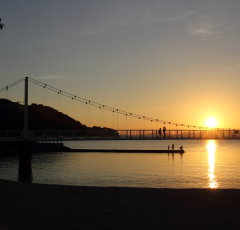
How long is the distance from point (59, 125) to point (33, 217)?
18543cm

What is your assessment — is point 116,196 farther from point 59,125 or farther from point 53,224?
point 59,125

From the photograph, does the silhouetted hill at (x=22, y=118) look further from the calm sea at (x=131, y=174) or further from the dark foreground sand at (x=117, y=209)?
the dark foreground sand at (x=117, y=209)

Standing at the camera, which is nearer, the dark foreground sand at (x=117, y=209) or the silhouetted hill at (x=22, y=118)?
the dark foreground sand at (x=117, y=209)

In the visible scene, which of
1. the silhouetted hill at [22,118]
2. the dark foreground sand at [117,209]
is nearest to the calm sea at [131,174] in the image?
the dark foreground sand at [117,209]

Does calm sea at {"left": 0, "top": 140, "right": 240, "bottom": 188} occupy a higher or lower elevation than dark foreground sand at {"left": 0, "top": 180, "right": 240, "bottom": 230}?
lower

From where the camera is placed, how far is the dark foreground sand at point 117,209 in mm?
9617

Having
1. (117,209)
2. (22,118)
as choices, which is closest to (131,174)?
(117,209)

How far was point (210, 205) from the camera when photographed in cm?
A: 1236

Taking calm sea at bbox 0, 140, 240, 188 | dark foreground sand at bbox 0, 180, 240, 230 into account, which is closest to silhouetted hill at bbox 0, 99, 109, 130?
calm sea at bbox 0, 140, 240, 188

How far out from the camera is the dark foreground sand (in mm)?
9617

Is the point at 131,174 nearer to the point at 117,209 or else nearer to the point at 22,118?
the point at 117,209

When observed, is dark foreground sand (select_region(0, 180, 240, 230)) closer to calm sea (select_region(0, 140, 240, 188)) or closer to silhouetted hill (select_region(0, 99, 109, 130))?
calm sea (select_region(0, 140, 240, 188))

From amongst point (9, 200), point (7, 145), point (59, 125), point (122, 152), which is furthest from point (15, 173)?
point (59, 125)

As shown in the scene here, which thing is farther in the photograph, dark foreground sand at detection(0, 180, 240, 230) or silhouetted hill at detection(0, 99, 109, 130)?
silhouetted hill at detection(0, 99, 109, 130)
